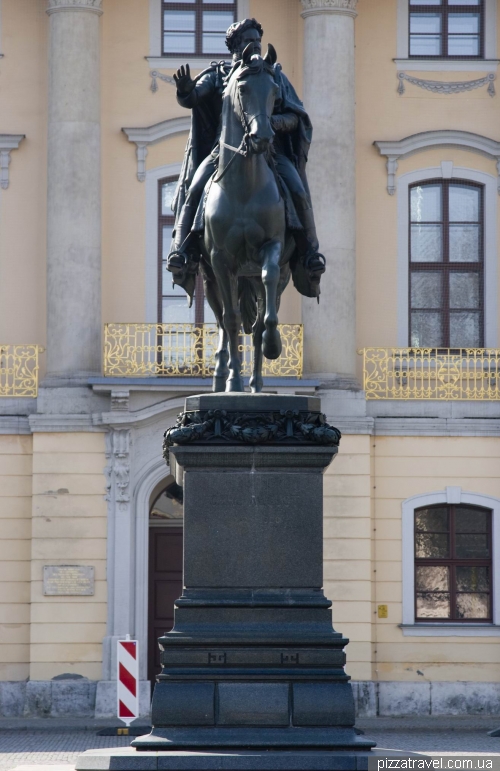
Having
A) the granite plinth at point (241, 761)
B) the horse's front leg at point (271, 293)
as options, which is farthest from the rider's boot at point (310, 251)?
the granite plinth at point (241, 761)

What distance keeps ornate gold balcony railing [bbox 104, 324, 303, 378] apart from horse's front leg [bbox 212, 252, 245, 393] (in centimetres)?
1294

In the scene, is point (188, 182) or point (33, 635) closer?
point (188, 182)

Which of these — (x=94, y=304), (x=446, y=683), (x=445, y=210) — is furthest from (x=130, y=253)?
(x=446, y=683)

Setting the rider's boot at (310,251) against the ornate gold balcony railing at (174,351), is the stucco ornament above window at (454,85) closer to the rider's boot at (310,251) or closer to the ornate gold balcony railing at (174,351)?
the ornate gold balcony railing at (174,351)

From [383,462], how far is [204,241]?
1400 cm

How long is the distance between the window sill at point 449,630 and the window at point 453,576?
23cm

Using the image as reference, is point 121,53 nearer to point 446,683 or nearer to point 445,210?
point 445,210

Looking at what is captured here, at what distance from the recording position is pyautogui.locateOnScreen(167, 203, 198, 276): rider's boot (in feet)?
37.6

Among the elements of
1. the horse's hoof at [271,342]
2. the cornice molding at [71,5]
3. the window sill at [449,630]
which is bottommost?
the window sill at [449,630]

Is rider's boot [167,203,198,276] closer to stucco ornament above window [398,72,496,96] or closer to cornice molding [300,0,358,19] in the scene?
cornice molding [300,0,358,19]

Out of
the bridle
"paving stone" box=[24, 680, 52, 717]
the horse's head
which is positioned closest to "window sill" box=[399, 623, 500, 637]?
"paving stone" box=[24, 680, 52, 717]

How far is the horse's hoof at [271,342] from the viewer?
11.1m

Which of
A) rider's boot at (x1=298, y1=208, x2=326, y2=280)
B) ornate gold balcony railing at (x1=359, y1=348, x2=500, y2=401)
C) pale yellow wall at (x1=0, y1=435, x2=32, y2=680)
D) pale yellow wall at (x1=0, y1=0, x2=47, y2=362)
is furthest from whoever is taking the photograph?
pale yellow wall at (x1=0, y1=0, x2=47, y2=362)

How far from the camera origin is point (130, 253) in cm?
2584
